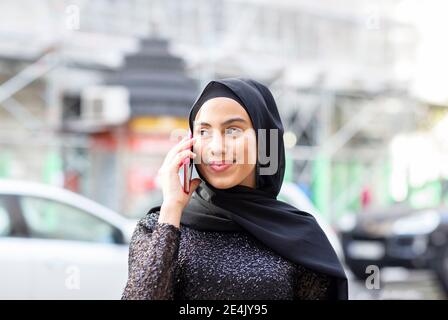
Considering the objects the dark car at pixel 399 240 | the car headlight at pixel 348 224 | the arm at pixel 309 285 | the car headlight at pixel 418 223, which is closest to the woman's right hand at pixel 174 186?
the arm at pixel 309 285

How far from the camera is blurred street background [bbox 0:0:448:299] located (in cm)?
522

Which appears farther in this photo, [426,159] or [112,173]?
Result: [426,159]

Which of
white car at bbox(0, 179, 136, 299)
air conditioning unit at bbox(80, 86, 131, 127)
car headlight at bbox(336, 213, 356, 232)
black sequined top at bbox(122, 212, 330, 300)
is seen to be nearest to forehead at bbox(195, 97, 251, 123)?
black sequined top at bbox(122, 212, 330, 300)

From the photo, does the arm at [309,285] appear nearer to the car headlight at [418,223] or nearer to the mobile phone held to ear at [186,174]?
the mobile phone held to ear at [186,174]

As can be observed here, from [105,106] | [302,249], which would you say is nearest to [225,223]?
[302,249]

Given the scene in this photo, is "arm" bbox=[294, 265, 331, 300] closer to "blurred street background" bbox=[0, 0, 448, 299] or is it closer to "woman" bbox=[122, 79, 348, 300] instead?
"woman" bbox=[122, 79, 348, 300]

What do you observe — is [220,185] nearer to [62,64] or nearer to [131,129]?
[131,129]

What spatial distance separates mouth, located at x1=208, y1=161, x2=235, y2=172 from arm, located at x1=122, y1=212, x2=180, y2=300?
0.65ft

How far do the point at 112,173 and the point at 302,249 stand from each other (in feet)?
35.7

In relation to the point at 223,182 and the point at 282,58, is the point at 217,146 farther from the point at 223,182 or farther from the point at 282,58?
the point at 282,58

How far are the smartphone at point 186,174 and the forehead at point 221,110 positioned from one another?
13cm

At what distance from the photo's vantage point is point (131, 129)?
1217cm

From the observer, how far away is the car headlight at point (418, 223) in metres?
8.13
